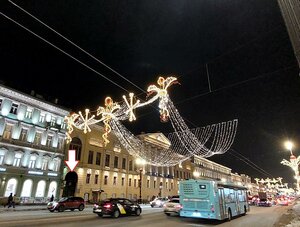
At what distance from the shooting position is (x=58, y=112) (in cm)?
3925

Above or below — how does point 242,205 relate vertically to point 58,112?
below

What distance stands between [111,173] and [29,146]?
1851cm

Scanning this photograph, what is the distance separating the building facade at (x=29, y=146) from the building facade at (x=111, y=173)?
10.9 feet

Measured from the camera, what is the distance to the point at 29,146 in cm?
3431

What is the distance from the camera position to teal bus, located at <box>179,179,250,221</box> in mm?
15555

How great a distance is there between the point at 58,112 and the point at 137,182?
85.0 feet

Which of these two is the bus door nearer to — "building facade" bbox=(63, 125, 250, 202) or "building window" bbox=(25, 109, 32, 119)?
"building facade" bbox=(63, 125, 250, 202)

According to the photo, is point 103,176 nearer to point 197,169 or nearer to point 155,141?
point 155,141

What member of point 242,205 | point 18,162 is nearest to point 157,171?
point 18,162

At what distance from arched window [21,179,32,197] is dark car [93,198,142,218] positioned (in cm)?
1906

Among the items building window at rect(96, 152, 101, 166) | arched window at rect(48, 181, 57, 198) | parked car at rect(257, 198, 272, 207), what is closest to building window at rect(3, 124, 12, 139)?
arched window at rect(48, 181, 57, 198)

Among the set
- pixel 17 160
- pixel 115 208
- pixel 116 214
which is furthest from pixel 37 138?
pixel 116 214

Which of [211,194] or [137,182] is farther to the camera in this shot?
[137,182]

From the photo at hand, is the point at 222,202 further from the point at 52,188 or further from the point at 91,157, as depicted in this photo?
the point at 91,157
